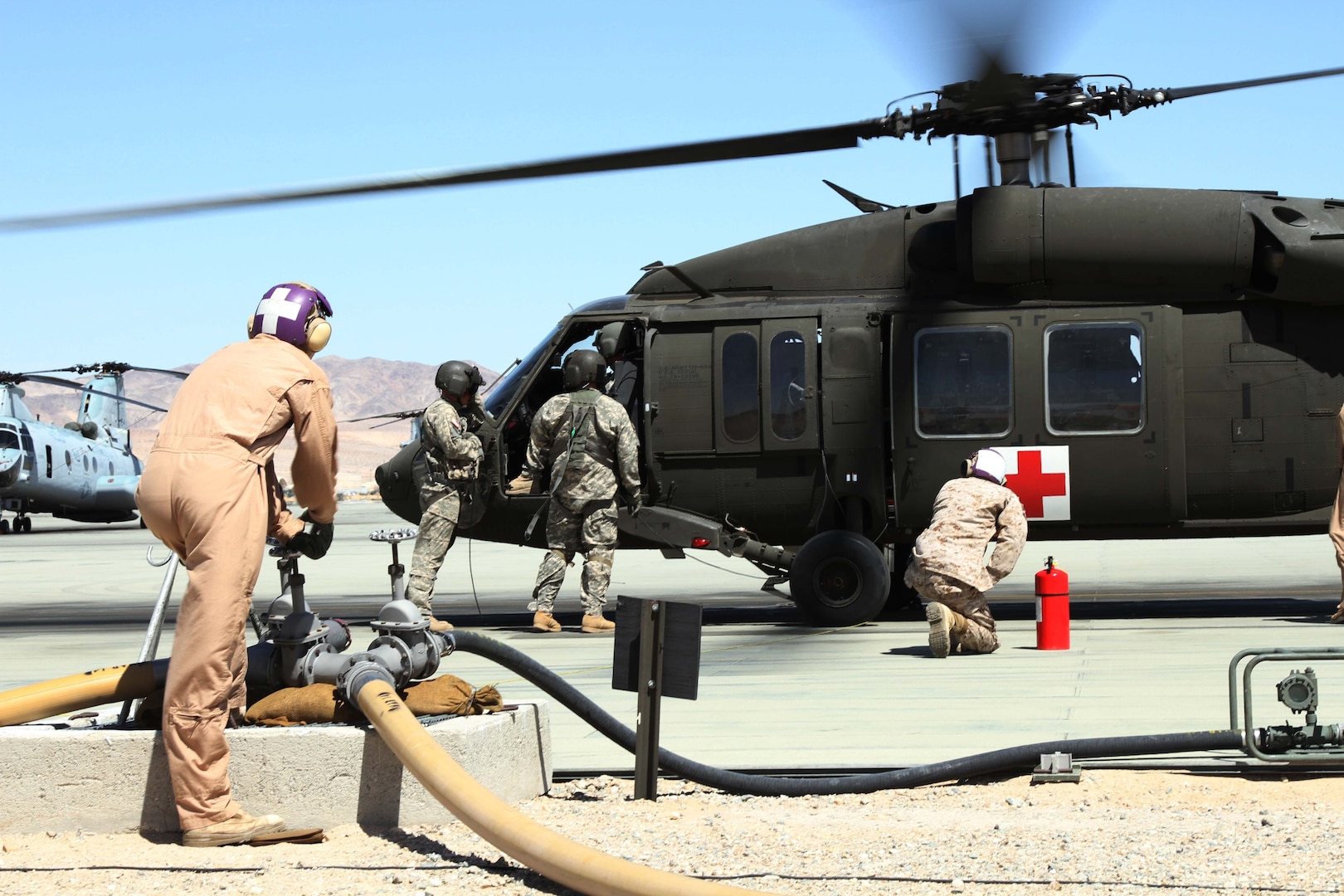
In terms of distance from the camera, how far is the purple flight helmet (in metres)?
5.23

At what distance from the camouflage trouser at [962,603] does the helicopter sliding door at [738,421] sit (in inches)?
91.6

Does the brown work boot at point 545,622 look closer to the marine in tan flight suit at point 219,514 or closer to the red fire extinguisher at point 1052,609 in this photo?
the red fire extinguisher at point 1052,609

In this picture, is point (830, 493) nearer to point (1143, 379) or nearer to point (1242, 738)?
point (1143, 379)

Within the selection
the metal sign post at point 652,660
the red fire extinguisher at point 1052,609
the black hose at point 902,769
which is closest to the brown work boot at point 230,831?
the black hose at point 902,769

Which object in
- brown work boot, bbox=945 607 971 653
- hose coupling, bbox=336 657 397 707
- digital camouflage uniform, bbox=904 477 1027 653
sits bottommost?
brown work boot, bbox=945 607 971 653

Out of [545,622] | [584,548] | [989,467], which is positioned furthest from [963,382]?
[545,622]

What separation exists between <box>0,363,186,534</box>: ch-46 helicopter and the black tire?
84.5 ft

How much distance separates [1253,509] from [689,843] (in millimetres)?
8201

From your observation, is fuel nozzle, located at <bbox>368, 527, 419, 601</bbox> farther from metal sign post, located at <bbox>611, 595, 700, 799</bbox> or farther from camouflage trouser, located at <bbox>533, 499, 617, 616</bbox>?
camouflage trouser, located at <bbox>533, 499, 617, 616</bbox>

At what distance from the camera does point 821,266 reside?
11969mm

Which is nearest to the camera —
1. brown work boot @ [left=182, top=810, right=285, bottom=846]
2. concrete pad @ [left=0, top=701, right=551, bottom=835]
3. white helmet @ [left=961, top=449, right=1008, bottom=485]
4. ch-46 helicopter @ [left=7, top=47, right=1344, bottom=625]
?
brown work boot @ [left=182, top=810, right=285, bottom=846]

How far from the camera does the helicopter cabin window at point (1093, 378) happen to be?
11.3 m

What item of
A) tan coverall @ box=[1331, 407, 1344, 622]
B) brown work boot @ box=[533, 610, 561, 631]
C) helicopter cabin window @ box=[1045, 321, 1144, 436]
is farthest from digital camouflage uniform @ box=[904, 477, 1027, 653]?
brown work boot @ box=[533, 610, 561, 631]

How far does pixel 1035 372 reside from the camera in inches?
448
